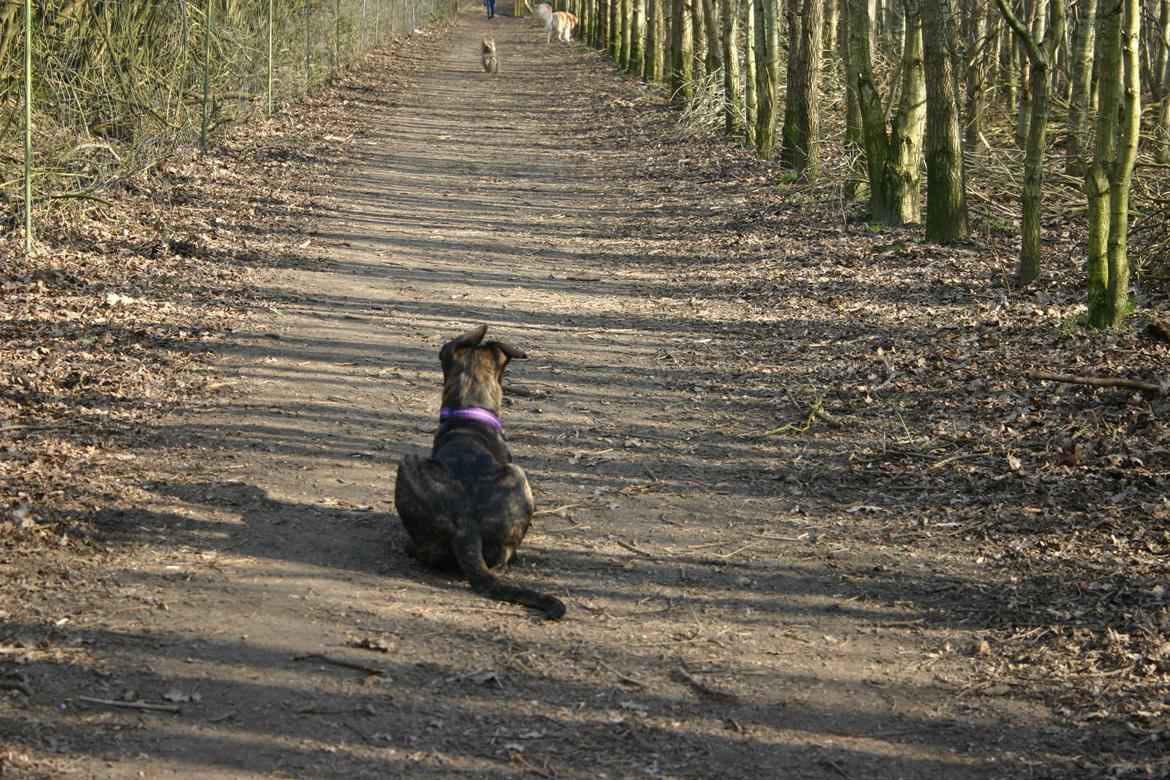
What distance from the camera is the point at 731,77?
69.5 ft

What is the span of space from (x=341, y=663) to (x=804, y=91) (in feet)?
44.2

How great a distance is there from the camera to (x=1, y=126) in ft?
41.3

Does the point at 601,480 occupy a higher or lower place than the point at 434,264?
lower

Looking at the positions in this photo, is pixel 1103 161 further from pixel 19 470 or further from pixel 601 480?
pixel 19 470

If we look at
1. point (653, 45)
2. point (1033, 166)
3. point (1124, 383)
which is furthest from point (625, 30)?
point (1124, 383)

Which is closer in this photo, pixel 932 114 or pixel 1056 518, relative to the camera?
pixel 1056 518

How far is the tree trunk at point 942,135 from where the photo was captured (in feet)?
40.5

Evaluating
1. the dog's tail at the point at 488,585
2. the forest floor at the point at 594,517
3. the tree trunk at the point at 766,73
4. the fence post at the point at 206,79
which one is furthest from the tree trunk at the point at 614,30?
the dog's tail at the point at 488,585

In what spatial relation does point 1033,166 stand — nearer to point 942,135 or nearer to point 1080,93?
point 942,135

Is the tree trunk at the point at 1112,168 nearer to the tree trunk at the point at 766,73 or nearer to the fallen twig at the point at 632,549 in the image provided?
the fallen twig at the point at 632,549

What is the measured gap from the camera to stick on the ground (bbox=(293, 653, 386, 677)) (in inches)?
187

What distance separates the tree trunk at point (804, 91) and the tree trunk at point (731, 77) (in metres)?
3.57

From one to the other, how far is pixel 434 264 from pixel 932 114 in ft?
16.9

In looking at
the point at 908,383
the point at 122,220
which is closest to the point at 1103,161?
the point at 908,383
